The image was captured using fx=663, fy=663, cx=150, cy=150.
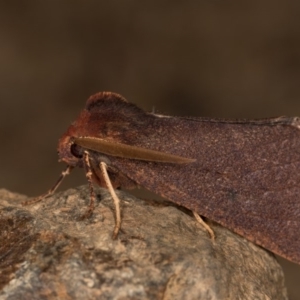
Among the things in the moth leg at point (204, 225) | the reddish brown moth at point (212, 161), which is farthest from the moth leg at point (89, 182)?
the moth leg at point (204, 225)

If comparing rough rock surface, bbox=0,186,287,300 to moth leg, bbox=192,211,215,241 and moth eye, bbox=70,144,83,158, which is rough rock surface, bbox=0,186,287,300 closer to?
moth leg, bbox=192,211,215,241

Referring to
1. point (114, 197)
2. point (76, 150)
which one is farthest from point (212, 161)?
point (76, 150)

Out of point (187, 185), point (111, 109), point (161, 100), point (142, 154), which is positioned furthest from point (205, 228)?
point (161, 100)

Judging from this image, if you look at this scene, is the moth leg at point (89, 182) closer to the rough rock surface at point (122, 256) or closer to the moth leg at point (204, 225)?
the rough rock surface at point (122, 256)

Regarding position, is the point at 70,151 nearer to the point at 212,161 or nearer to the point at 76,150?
the point at 76,150

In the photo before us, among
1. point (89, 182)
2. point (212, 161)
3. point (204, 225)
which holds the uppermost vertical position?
point (212, 161)

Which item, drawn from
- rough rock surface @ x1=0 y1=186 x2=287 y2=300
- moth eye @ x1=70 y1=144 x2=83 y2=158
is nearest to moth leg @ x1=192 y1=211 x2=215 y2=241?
rough rock surface @ x1=0 y1=186 x2=287 y2=300
